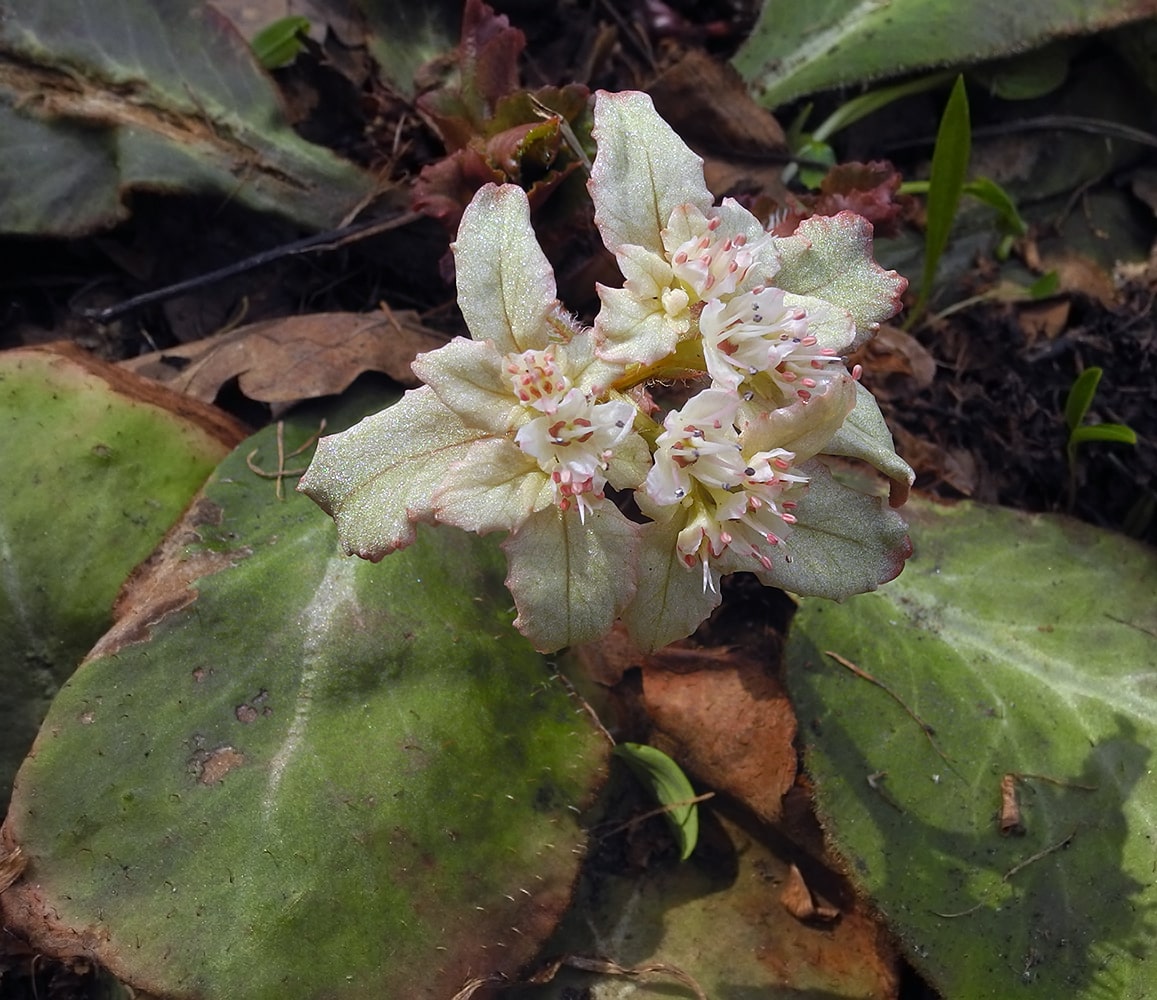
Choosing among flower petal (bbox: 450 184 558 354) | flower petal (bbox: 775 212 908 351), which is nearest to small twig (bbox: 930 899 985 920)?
flower petal (bbox: 775 212 908 351)

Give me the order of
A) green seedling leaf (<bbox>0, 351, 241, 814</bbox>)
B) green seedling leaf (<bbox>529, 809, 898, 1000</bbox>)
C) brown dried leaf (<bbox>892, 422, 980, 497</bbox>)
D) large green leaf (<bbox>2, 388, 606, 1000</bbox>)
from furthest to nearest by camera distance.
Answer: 1. brown dried leaf (<bbox>892, 422, 980, 497</bbox>)
2. green seedling leaf (<bbox>529, 809, 898, 1000</bbox>)
3. green seedling leaf (<bbox>0, 351, 241, 814</bbox>)
4. large green leaf (<bbox>2, 388, 606, 1000</bbox>)

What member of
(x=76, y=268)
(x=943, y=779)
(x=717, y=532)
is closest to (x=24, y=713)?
(x=76, y=268)

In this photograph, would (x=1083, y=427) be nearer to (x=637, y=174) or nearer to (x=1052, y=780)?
(x=1052, y=780)

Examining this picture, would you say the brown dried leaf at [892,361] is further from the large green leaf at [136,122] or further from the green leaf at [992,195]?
the large green leaf at [136,122]

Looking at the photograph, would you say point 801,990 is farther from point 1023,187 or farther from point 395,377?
point 1023,187

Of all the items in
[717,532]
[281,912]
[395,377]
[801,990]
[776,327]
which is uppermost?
[776,327]

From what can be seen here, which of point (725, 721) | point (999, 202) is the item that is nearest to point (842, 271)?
→ point (725, 721)

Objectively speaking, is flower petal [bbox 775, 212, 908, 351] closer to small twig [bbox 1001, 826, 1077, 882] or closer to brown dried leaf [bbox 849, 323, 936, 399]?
brown dried leaf [bbox 849, 323, 936, 399]
